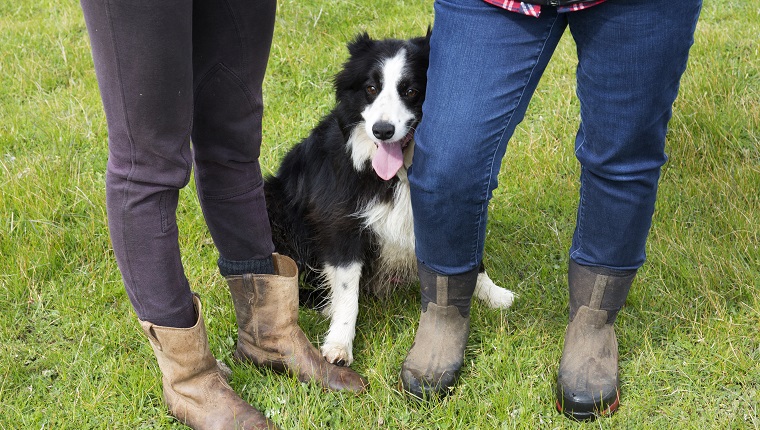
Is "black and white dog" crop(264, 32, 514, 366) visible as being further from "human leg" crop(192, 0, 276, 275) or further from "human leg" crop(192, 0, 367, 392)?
"human leg" crop(192, 0, 276, 275)

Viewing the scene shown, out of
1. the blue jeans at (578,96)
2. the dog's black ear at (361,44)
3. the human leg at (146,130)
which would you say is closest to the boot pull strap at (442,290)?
the blue jeans at (578,96)

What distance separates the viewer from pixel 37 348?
8.55ft

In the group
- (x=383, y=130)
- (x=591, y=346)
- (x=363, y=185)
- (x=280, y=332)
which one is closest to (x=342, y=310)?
(x=280, y=332)

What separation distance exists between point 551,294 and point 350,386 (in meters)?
0.96

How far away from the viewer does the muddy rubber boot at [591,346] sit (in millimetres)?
2215

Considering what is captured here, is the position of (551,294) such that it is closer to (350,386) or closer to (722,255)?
(722,255)

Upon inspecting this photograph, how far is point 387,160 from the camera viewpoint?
103 inches

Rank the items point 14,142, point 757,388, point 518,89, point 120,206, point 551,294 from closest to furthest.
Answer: point 120,206
point 518,89
point 757,388
point 551,294
point 14,142

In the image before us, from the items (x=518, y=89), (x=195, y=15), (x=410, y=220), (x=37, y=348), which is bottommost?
(x=37, y=348)

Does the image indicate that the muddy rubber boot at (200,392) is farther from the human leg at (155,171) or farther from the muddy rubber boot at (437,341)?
the muddy rubber boot at (437,341)

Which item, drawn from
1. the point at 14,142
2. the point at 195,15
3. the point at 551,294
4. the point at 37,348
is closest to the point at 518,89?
the point at 195,15

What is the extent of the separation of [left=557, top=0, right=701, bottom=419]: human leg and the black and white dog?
1.92 ft

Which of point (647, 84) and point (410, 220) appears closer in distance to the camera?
point (647, 84)

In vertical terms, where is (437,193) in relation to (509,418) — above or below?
above
